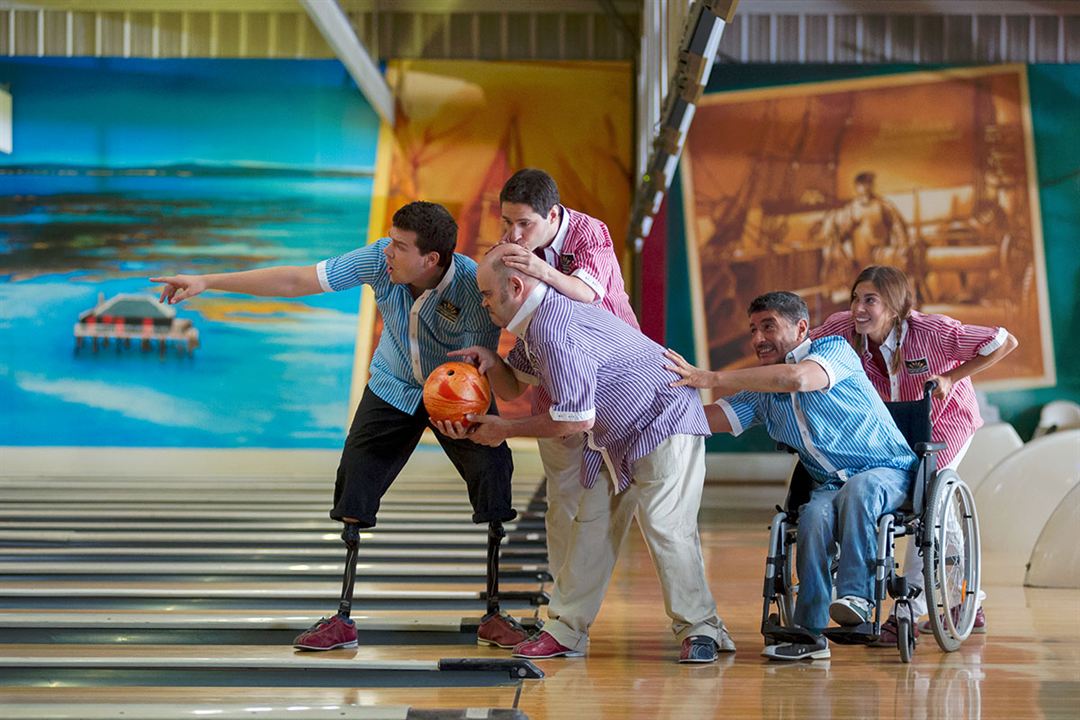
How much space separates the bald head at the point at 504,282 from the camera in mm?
2980

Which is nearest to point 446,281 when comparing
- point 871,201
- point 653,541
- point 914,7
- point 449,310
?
point 449,310

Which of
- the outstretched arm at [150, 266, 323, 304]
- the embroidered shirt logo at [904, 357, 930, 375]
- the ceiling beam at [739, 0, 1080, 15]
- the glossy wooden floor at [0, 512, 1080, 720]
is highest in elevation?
the ceiling beam at [739, 0, 1080, 15]

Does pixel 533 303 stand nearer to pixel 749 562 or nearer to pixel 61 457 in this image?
pixel 749 562

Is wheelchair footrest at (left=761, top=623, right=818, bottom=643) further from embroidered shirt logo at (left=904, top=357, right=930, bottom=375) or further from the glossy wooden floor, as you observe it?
embroidered shirt logo at (left=904, top=357, right=930, bottom=375)

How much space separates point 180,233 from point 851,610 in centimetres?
917

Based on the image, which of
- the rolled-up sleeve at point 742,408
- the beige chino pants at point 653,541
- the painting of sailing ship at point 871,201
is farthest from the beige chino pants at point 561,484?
the painting of sailing ship at point 871,201

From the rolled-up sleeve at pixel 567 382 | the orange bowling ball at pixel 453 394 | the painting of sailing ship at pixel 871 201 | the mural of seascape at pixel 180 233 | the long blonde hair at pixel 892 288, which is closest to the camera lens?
the rolled-up sleeve at pixel 567 382

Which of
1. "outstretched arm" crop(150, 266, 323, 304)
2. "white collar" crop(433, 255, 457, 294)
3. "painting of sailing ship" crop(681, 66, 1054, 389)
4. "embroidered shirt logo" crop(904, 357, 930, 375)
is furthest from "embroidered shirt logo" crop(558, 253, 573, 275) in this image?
"painting of sailing ship" crop(681, 66, 1054, 389)

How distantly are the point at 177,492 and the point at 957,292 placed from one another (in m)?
6.59

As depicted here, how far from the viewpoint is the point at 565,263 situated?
3.37 m

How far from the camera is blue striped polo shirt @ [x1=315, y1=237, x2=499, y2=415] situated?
3307 millimetres

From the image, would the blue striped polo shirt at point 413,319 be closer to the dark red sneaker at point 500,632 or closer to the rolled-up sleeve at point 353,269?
the rolled-up sleeve at point 353,269

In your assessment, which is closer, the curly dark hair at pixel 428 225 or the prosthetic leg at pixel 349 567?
the curly dark hair at pixel 428 225

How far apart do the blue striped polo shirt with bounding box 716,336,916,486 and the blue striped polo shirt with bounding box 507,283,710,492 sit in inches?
9.8
